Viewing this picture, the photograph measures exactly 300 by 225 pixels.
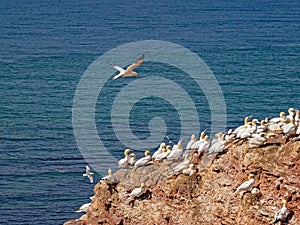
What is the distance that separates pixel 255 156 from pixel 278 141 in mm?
960

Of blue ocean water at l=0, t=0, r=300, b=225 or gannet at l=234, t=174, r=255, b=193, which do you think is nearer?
gannet at l=234, t=174, r=255, b=193

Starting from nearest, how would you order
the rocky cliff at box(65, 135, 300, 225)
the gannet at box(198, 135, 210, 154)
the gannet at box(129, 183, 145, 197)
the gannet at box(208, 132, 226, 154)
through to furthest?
the rocky cliff at box(65, 135, 300, 225), the gannet at box(208, 132, 226, 154), the gannet at box(129, 183, 145, 197), the gannet at box(198, 135, 210, 154)

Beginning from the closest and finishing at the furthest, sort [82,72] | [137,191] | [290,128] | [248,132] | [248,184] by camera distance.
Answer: [248,184], [290,128], [248,132], [137,191], [82,72]

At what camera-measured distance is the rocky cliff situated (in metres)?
27.4

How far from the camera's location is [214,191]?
29016mm

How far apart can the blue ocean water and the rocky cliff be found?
46.2ft

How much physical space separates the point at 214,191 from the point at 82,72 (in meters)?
52.9

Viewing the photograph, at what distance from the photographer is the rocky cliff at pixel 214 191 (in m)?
27.4

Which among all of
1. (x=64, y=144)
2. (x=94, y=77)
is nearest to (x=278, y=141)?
(x=64, y=144)

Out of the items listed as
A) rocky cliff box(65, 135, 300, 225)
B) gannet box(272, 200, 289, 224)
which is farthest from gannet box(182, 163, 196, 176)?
gannet box(272, 200, 289, 224)

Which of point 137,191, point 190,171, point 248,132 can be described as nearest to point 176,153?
point 190,171

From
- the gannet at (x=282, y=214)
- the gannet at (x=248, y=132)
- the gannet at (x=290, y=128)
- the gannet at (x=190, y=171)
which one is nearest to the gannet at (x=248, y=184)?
the gannet at (x=282, y=214)

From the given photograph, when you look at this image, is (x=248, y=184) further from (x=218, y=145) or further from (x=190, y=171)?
(x=190, y=171)

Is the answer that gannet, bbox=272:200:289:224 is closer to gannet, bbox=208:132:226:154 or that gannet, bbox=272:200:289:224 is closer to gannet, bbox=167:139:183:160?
gannet, bbox=208:132:226:154
